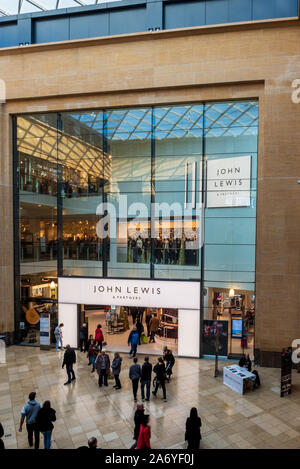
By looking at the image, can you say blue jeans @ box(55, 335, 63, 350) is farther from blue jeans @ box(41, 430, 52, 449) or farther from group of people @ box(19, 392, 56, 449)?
blue jeans @ box(41, 430, 52, 449)

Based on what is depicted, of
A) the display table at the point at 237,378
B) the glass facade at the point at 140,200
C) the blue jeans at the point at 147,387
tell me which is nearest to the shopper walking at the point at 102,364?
the blue jeans at the point at 147,387

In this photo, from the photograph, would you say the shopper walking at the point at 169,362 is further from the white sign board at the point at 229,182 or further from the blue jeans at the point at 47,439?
the white sign board at the point at 229,182

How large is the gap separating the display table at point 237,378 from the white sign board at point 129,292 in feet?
10.7

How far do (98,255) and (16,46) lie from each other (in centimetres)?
1109

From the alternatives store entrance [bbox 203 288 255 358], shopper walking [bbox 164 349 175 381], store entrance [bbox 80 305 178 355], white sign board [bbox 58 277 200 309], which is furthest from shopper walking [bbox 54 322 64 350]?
store entrance [bbox 203 288 255 358]

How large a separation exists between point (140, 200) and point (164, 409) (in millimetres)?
9015

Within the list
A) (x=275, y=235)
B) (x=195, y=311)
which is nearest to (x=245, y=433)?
(x=195, y=311)

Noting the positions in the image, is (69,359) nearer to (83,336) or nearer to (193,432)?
(83,336)

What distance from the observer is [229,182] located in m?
14.0

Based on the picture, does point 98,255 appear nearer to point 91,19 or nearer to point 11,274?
point 11,274

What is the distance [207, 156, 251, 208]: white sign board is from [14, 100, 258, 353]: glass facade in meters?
0.05

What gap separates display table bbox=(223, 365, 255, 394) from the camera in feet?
34.4

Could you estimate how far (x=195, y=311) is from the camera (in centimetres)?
1386

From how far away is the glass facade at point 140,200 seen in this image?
1393 centimetres
